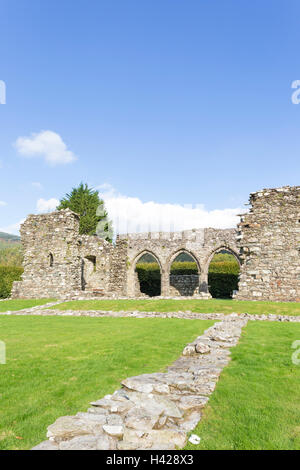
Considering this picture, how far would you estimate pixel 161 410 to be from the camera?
319cm

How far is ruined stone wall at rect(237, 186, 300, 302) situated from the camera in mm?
14750

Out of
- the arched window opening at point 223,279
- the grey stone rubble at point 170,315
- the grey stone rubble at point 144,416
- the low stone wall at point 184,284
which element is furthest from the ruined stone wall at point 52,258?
the grey stone rubble at point 144,416

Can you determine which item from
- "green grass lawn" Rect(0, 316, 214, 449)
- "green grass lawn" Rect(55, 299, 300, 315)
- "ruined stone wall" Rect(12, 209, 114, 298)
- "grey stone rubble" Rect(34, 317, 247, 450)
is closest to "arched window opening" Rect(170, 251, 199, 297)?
"ruined stone wall" Rect(12, 209, 114, 298)

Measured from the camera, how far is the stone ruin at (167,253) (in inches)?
590

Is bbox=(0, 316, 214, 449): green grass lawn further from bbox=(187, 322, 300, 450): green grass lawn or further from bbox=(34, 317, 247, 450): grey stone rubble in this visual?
bbox=(187, 322, 300, 450): green grass lawn

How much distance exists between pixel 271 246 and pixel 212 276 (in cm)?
1430

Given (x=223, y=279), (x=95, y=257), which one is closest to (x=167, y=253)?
(x=223, y=279)

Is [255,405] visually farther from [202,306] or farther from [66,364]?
[202,306]

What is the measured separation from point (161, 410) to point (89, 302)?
13.0 m

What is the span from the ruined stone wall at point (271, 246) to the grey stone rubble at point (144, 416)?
1104 cm

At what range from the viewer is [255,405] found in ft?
11.8

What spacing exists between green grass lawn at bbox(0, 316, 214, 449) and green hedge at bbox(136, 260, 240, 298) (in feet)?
65.3

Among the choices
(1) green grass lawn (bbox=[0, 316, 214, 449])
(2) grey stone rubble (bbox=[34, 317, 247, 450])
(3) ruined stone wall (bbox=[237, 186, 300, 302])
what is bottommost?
(1) green grass lawn (bbox=[0, 316, 214, 449])
